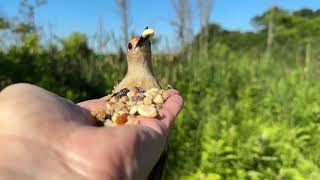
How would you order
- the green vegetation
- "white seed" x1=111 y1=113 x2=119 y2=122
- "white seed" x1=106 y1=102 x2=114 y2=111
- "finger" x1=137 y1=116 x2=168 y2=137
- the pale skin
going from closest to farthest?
the pale skin, "finger" x1=137 y1=116 x2=168 y2=137, "white seed" x1=111 y1=113 x2=119 y2=122, "white seed" x1=106 y1=102 x2=114 y2=111, the green vegetation

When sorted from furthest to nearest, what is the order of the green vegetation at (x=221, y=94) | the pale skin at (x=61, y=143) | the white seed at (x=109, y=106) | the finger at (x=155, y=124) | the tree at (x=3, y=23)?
the tree at (x=3, y=23)
the green vegetation at (x=221, y=94)
the white seed at (x=109, y=106)
the finger at (x=155, y=124)
the pale skin at (x=61, y=143)

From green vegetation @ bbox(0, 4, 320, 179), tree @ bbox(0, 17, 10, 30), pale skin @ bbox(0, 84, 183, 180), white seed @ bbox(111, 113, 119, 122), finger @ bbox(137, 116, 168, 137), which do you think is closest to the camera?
pale skin @ bbox(0, 84, 183, 180)

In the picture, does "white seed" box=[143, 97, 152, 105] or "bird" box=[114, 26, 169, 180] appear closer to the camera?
"white seed" box=[143, 97, 152, 105]

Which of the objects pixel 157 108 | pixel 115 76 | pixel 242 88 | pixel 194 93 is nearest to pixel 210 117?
pixel 194 93

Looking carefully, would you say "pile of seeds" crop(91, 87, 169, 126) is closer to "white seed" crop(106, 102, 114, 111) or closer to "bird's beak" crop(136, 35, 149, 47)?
"white seed" crop(106, 102, 114, 111)

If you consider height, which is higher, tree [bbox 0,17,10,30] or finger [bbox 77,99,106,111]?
tree [bbox 0,17,10,30]

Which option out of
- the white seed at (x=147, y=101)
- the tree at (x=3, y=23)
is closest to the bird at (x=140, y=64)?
the white seed at (x=147, y=101)

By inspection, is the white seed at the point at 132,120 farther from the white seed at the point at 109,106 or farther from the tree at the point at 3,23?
the tree at the point at 3,23

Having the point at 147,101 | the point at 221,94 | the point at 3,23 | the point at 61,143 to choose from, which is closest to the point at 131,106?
the point at 147,101

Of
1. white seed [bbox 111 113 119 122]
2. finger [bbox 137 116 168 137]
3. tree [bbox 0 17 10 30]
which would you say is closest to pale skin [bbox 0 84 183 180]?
finger [bbox 137 116 168 137]
